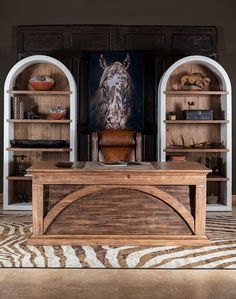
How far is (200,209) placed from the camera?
4.46 metres

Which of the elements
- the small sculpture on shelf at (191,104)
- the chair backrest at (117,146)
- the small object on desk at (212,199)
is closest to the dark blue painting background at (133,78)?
the small sculpture on shelf at (191,104)

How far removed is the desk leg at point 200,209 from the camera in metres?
4.44

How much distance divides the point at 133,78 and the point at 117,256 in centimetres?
321

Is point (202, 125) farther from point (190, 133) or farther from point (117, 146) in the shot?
point (117, 146)

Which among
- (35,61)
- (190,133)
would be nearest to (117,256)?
(190,133)

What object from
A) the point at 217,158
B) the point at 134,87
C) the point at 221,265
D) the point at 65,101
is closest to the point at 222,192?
the point at 217,158

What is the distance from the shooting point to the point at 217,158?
6.79 metres

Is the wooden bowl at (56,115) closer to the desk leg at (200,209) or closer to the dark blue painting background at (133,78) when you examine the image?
the dark blue painting background at (133,78)

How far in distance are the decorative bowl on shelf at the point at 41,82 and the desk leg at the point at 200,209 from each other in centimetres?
283

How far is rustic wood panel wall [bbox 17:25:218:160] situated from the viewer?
676 centimetres

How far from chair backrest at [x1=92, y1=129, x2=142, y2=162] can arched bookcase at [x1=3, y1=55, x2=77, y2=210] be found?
33.5 inches

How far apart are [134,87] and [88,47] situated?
0.81 meters

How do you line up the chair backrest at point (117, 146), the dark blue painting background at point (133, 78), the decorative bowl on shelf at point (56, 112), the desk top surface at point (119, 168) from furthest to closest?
the dark blue painting background at point (133, 78)
the decorative bowl on shelf at point (56, 112)
the chair backrest at point (117, 146)
the desk top surface at point (119, 168)

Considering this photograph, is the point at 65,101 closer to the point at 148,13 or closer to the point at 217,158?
the point at 148,13
